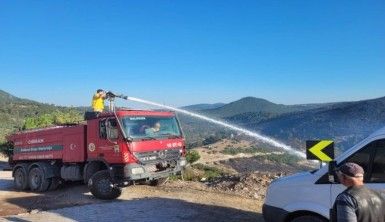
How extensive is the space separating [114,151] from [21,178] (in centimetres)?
593

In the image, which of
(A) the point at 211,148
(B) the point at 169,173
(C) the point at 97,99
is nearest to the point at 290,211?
(B) the point at 169,173

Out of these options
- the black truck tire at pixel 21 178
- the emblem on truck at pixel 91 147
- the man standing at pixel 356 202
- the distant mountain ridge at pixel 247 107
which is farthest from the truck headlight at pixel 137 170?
the distant mountain ridge at pixel 247 107

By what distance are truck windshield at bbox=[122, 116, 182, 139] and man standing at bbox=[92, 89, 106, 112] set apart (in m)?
2.19

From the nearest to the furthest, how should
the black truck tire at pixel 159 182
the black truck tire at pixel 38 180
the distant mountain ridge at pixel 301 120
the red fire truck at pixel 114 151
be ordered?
the red fire truck at pixel 114 151 < the black truck tire at pixel 159 182 < the black truck tire at pixel 38 180 < the distant mountain ridge at pixel 301 120

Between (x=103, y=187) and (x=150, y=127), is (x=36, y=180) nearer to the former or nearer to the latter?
(x=103, y=187)

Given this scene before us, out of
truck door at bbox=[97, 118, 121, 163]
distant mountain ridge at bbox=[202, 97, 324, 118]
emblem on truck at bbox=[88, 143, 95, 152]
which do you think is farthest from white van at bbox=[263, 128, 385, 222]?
distant mountain ridge at bbox=[202, 97, 324, 118]

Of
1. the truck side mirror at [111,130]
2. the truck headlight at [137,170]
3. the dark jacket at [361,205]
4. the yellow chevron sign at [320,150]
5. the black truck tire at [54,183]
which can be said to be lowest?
the black truck tire at [54,183]

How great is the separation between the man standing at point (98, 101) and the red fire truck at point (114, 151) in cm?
88

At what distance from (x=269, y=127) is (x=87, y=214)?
3906 inches

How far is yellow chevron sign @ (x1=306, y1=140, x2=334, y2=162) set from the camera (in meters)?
9.49

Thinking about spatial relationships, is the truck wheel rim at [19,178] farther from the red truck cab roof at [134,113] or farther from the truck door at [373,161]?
the truck door at [373,161]

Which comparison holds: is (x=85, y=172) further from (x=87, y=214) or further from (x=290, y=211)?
(x=290, y=211)

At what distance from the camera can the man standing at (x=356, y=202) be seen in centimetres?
455

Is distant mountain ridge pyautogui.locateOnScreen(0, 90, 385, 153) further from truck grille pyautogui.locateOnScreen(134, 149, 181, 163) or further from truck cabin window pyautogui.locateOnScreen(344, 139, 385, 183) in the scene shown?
truck cabin window pyautogui.locateOnScreen(344, 139, 385, 183)
